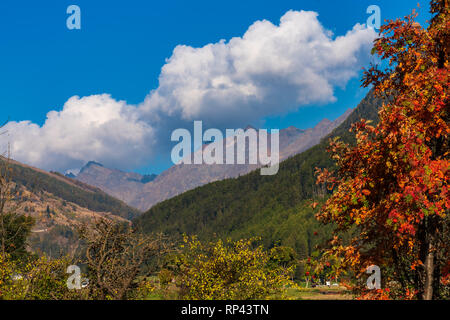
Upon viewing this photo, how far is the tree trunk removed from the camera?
29.6 feet

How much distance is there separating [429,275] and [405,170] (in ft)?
9.99

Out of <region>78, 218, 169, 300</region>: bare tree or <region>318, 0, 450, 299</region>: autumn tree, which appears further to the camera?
<region>78, 218, 169, 300</region>: bare tree

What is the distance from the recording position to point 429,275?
29.7ft

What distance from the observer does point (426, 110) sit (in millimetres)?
8305

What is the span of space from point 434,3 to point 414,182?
6289 mm

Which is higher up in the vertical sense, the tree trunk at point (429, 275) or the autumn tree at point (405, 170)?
the autumn tree at point (405, 170)

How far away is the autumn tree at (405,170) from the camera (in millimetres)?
7720
